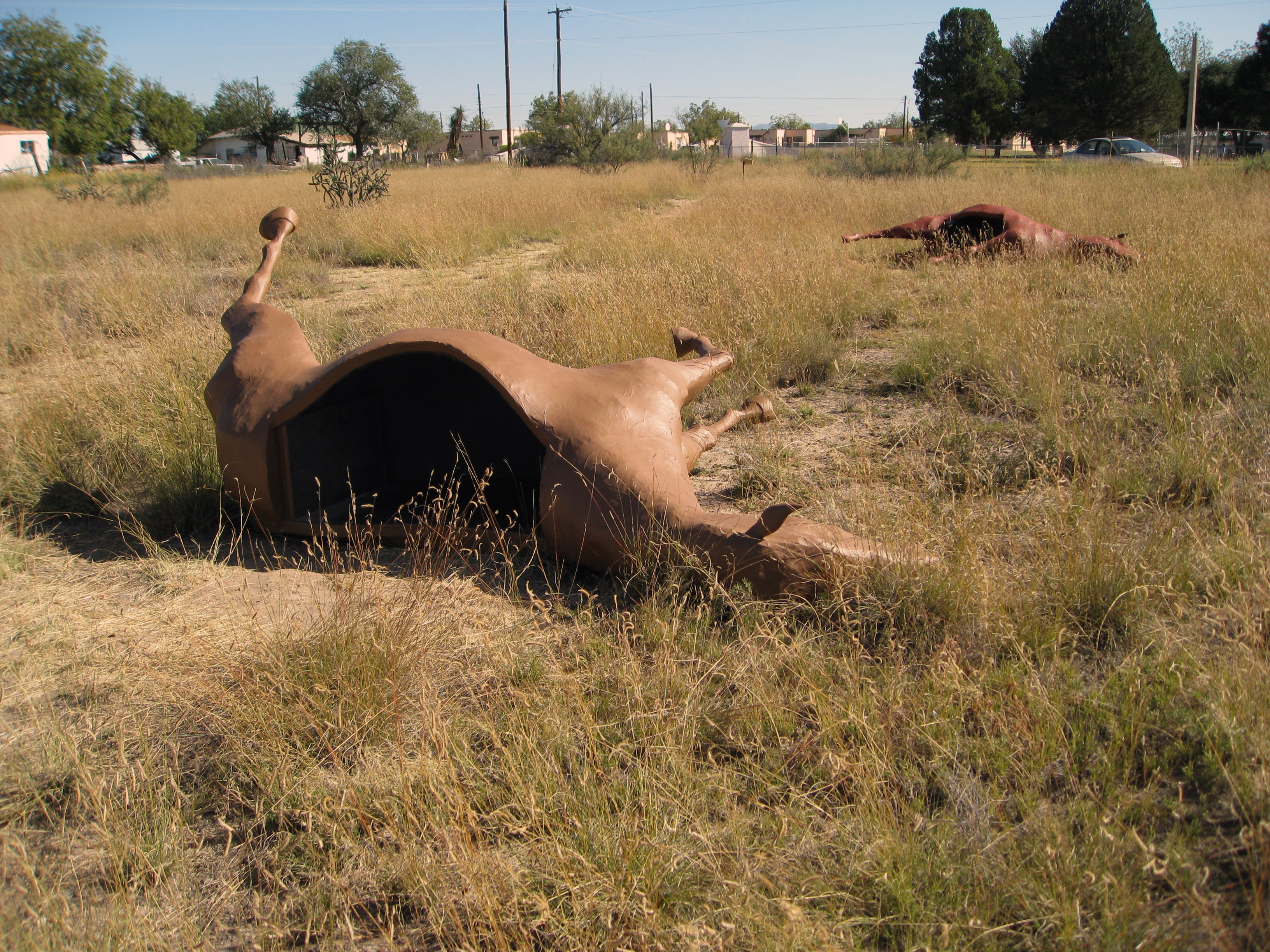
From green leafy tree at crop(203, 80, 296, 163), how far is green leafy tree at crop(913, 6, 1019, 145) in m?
42.6

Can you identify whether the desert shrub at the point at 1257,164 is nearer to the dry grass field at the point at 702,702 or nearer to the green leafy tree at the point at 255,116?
the dry grass field at the point at 702,702

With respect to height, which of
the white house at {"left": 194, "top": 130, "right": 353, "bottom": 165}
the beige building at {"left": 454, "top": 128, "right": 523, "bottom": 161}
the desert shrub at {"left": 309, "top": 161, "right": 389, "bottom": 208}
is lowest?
the desert shrub at {"left": 309, "top": 161, "right": 389, "bottom": 208}

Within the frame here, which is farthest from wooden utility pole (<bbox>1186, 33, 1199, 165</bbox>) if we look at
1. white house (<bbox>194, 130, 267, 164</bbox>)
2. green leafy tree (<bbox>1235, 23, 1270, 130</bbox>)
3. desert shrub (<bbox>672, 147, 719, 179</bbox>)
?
white house (<bbox>194, 130, 267, 164</bbox>)

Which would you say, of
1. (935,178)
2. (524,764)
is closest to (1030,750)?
(524,764)

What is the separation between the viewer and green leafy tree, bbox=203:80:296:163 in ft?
200

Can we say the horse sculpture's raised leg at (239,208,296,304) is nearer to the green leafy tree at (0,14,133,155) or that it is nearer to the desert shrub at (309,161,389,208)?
the desert shrub at (309,161,389,208)

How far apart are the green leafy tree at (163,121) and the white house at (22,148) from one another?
11249 mm

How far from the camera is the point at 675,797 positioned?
1.94 m

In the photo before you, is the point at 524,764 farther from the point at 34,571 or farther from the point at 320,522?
the point at 34,571

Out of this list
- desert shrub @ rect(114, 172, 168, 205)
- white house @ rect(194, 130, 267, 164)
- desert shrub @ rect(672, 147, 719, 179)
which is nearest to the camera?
desert shrub @ rect(114, 172, 168, 205)

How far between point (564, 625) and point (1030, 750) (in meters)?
1.44

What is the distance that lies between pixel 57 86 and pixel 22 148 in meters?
3.93

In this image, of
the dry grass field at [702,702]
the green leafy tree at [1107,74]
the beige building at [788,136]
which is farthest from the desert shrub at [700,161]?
the beige building at [788,136]

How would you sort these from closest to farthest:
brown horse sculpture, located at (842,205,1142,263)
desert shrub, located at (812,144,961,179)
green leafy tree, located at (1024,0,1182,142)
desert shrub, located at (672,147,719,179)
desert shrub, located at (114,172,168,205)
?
brown horse sculpture, located at (842,205,1142,263), desert shrub, located at (114,172,168,205), desert shrub, located at (812,144,961,179), desert shrub, located at (672,147,719,179), green leafy tree, located at (1024,0,1182,142)
